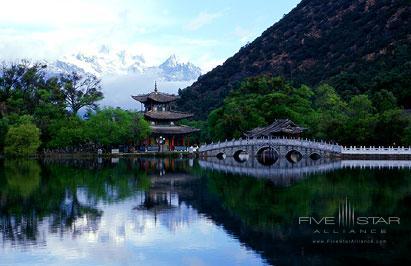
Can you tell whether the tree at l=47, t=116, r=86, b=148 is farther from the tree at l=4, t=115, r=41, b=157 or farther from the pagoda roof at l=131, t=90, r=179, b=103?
the pagoda roof at l=131, t=90, r=179, b=103

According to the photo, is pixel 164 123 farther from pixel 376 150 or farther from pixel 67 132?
pixel 376 150

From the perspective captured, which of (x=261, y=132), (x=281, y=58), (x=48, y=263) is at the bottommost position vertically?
(x=48, y=263)

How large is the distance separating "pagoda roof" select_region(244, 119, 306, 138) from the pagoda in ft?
33.9

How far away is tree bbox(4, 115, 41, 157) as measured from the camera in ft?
201

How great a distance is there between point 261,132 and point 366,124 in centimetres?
1076

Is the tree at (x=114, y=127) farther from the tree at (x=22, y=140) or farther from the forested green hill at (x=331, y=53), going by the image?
the forested green hill at (x=331, y=53)

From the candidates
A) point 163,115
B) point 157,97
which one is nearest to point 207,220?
point 163,115

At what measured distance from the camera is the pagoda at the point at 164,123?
7075 centimetres

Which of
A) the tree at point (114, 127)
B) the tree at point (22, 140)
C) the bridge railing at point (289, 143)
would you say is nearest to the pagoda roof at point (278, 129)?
the bridge railing at point (289, 143)

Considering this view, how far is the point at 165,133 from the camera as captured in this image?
7000cm

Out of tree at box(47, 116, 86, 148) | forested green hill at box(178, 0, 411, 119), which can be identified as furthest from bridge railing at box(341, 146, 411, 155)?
tree at box(47, 116, 86, 148)

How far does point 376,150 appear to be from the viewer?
5572cm

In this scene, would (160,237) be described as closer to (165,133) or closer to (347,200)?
(347,200)

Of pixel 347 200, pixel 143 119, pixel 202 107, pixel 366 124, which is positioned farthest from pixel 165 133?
pixel 347 200
